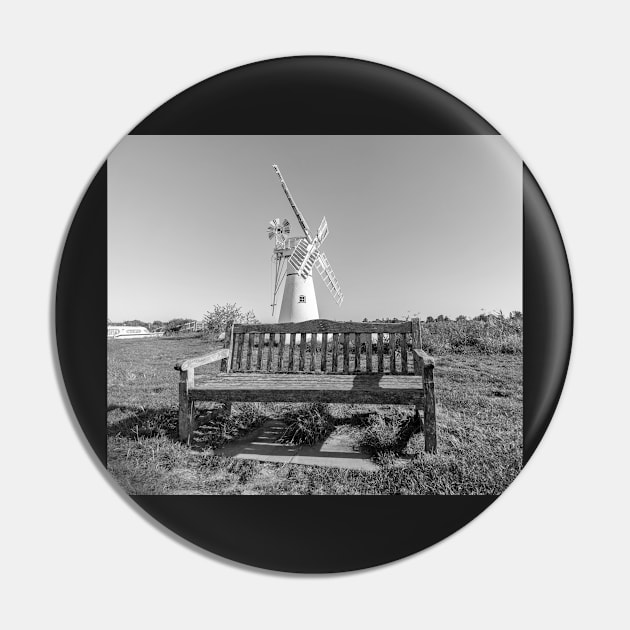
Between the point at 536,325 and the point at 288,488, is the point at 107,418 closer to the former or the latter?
the point at 288,488

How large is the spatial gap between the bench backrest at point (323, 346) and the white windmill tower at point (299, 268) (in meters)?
0.21

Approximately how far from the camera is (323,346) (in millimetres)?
2846

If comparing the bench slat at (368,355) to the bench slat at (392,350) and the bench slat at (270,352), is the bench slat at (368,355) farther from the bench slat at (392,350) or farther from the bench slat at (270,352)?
the bench slat at (270,352)

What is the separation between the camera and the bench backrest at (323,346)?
2.76 m

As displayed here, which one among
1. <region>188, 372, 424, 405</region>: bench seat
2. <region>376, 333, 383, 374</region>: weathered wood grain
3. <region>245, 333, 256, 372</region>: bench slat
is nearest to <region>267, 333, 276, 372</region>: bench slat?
<region>245, 333, 256, 372</region>: bench slat

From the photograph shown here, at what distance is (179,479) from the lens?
80.0 inches

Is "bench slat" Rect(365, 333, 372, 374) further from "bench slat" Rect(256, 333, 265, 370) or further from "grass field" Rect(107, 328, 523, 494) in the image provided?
"bench slat" Rect(256, 333, 265, 370)

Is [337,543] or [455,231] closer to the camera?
[337,543]

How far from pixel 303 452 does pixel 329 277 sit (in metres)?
1.29

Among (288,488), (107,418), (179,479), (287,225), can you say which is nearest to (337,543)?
(288,488)

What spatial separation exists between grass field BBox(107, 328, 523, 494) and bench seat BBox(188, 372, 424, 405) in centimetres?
30

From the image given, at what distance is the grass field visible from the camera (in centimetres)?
199

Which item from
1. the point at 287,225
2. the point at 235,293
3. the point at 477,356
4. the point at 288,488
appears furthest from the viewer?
the point at 477,356

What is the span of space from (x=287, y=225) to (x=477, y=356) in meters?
1.77
